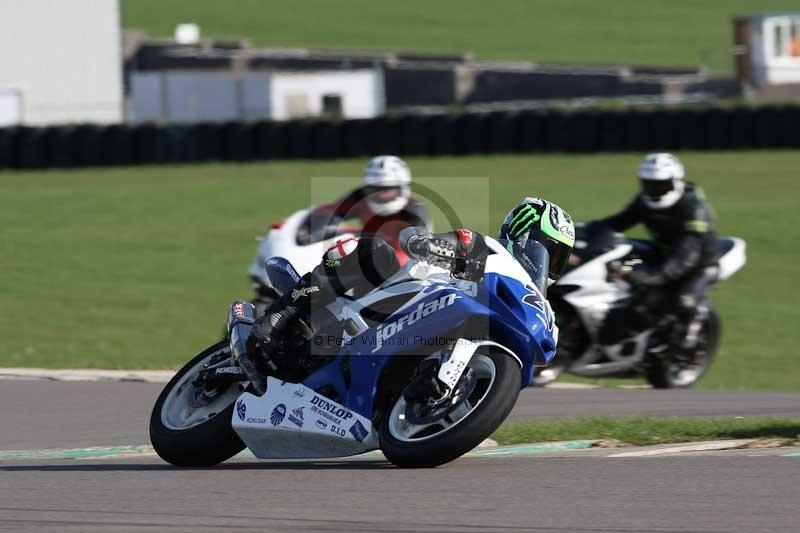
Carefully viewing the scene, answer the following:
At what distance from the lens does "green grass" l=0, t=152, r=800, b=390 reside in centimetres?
1267

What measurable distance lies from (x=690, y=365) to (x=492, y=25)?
2274 inches

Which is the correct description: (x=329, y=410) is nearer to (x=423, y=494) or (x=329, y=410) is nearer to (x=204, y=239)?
(x=423, y=494)

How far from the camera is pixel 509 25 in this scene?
6750cm

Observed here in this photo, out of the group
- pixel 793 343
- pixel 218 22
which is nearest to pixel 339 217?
pixel 793 343

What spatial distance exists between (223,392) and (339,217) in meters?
5.31

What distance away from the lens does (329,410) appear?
5.94 m

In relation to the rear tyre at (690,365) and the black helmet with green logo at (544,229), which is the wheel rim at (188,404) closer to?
the black helmet with green logo at (544,229)

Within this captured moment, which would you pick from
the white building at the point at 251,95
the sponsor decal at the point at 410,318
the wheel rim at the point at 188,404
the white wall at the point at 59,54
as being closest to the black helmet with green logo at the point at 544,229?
the sponsor decal at the point at 410,318

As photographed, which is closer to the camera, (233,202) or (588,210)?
(588,210)

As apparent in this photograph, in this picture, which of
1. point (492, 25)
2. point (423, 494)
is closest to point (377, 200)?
point (423, 494)

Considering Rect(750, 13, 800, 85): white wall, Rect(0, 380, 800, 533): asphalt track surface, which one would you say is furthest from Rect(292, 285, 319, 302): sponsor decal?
Rect(750, 13, 800, 85): white wall

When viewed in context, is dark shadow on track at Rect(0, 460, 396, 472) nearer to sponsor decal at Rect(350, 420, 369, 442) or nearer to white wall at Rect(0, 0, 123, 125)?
sponsor decal at Rect(350, 420, 369, 442)

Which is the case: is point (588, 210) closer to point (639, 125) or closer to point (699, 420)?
point (639, 125)

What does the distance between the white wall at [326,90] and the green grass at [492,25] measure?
16145mm
